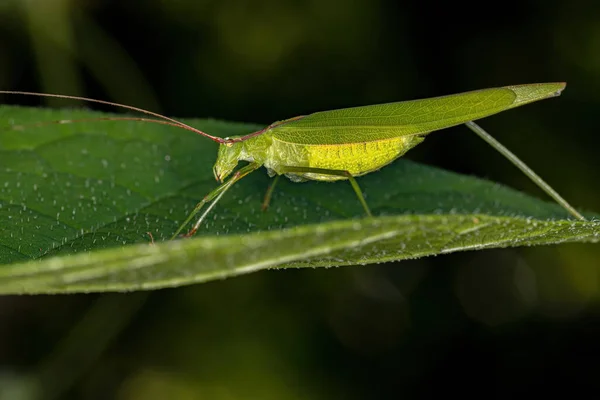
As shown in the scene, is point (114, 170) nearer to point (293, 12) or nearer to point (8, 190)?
point (8, 190)

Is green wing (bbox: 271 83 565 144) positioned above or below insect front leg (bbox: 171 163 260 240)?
above

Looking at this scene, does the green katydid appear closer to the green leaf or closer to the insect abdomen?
the insect abdomen

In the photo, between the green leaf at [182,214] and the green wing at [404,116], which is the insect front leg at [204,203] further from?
the green wing at [404,116]

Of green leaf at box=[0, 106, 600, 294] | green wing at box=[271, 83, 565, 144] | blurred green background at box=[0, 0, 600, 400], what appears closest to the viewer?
green leaf at box=[0, 106, 600, 294]

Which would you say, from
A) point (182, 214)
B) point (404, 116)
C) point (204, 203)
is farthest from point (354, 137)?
point (182, 214)

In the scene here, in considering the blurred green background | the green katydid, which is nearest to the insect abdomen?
the green katydid

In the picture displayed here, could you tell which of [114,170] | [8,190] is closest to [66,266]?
[8,190]

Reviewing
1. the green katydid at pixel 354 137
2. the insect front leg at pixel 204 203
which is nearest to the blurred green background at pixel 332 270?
the green katydid at pixel 354 137
